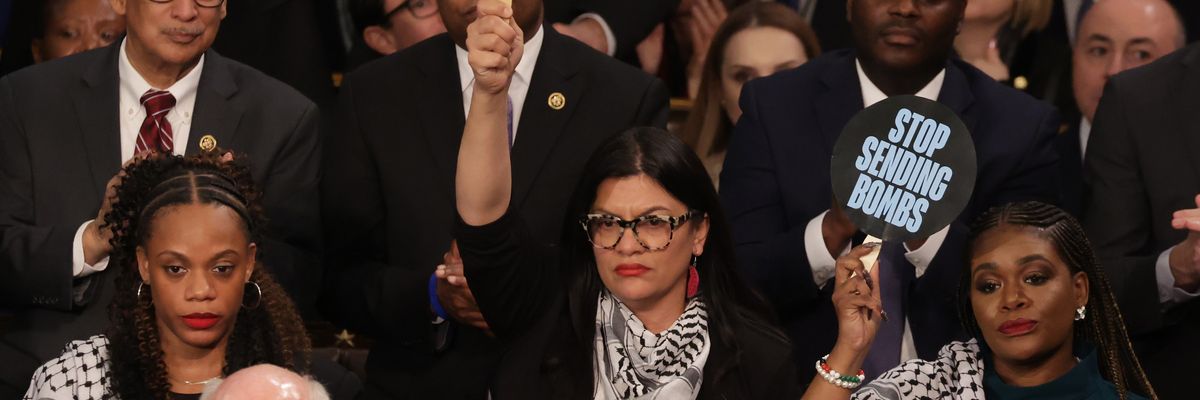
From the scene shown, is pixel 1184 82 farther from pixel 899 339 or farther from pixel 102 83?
pixel 102 83

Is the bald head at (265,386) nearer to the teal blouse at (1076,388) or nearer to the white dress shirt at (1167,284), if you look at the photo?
the teal blouse at (1076,388)

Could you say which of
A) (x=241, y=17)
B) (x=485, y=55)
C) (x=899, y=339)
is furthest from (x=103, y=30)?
(x=899, y=339)

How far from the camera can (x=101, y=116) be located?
436 centimetres

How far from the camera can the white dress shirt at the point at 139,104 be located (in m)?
4.36

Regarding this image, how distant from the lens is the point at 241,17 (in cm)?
559

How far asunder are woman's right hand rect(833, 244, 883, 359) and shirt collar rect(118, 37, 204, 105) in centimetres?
159

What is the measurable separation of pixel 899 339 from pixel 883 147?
2.01 feet

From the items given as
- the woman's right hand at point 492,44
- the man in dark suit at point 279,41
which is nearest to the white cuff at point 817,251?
the woman's right hand at point 492,44

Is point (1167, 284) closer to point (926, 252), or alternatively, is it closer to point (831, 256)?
point (926, 252)

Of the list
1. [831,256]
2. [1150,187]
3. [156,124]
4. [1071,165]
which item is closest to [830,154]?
[831,256]

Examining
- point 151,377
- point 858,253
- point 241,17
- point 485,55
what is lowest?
point 151,377

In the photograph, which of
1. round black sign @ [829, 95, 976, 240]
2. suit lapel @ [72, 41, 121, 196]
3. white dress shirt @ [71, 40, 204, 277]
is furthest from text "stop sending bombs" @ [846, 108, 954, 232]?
suit lapel @ [72, 41, 121, 196]

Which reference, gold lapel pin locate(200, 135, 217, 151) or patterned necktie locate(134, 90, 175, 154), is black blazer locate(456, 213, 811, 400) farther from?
patterned necktie locate(134, 90, 175, 154)

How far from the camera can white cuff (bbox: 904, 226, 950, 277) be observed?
167 inches
